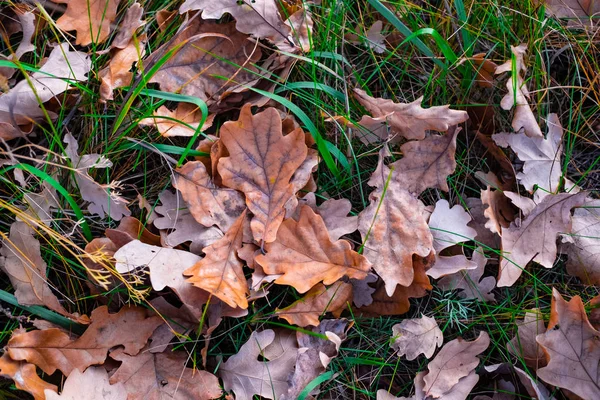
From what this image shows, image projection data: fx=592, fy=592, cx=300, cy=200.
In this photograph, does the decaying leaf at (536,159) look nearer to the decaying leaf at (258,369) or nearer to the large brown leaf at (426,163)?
the large brown leaf at (426,163)

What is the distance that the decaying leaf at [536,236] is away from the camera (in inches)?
81.9

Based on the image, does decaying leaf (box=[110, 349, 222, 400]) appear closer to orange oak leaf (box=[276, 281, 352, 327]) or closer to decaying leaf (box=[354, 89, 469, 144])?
orange oak leaf (box=[276, 281, 352, 327])

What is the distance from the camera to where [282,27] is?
2.22 meters

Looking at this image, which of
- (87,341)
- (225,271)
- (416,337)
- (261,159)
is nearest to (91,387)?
(87,341)

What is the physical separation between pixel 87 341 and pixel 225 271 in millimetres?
523

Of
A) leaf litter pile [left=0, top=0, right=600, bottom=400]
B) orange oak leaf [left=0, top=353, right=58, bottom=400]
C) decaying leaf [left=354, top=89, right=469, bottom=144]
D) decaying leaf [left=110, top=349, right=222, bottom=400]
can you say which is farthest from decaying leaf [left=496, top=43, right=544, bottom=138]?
orange oak leaf [left=0, top=353, right=58, bottom=400]

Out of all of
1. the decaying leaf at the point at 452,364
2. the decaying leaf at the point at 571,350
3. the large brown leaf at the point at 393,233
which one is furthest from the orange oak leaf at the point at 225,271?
the decaying leaf at the point at 571,350

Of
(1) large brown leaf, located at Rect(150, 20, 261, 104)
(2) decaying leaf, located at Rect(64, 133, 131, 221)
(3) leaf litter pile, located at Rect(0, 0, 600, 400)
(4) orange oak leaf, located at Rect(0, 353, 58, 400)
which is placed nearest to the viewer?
(4) orange oak leaf, located at Rect(0, 353, 58, 400)

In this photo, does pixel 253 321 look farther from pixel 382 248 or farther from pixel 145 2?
pixel 145 2

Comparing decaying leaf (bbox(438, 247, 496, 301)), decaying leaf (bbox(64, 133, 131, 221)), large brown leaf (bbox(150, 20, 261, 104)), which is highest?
large brown leaf (bbox(150, 20, 261, 104))

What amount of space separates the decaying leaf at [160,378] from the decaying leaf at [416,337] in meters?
0.63

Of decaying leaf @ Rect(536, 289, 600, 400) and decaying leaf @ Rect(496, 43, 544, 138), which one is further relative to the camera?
decaying leaf @ Rect(496, 43, 544, 138)

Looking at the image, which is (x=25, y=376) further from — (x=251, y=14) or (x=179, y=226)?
(x=251, y=14)

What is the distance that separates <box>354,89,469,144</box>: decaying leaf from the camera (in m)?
2.08
